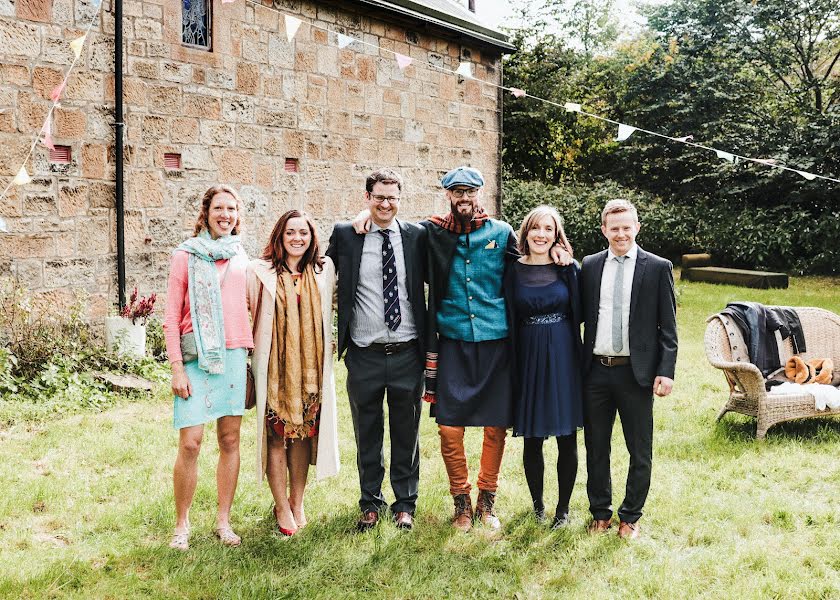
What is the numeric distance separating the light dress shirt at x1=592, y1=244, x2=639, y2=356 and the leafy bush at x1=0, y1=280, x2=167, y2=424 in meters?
4.33

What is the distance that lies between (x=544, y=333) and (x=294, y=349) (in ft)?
4.37

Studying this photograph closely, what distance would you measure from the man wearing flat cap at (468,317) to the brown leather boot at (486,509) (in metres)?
0.46

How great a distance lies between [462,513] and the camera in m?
4.38

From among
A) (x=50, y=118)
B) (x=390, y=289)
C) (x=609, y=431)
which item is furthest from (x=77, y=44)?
(x=609, y=431)

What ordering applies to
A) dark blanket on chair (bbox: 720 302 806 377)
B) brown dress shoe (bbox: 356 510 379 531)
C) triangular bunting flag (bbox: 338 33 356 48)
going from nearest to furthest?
1. brown dress shoe (bbox: 356 510 379 531)
2. dark blanket on chair (bbox: 720 302 806 377)
3. triangular bunting flag (bbox: 338 33 356 48)

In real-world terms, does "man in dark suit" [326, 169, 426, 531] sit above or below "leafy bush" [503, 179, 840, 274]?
below

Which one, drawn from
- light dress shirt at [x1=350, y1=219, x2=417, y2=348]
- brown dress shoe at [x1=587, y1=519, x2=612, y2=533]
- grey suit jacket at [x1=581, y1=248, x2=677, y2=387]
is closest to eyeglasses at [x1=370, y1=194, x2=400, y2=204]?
light dress shirt at [x1=350, y1=219, x2=417, y2=348]

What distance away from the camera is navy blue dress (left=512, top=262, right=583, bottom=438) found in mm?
4137

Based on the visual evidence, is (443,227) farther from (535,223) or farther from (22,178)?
(22,178)

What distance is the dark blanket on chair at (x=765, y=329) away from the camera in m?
6.52

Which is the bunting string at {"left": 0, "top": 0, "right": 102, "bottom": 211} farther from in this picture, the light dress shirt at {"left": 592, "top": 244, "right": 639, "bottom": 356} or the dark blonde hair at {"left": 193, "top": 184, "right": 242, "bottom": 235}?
the light dress shirt at {"left": 592, "top": 244, "right": 639, "bottom": 356}

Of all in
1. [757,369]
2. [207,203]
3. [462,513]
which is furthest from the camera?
[757,369]

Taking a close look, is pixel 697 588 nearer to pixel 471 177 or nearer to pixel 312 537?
pixel 312 537

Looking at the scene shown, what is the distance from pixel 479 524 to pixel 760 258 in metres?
14.6
